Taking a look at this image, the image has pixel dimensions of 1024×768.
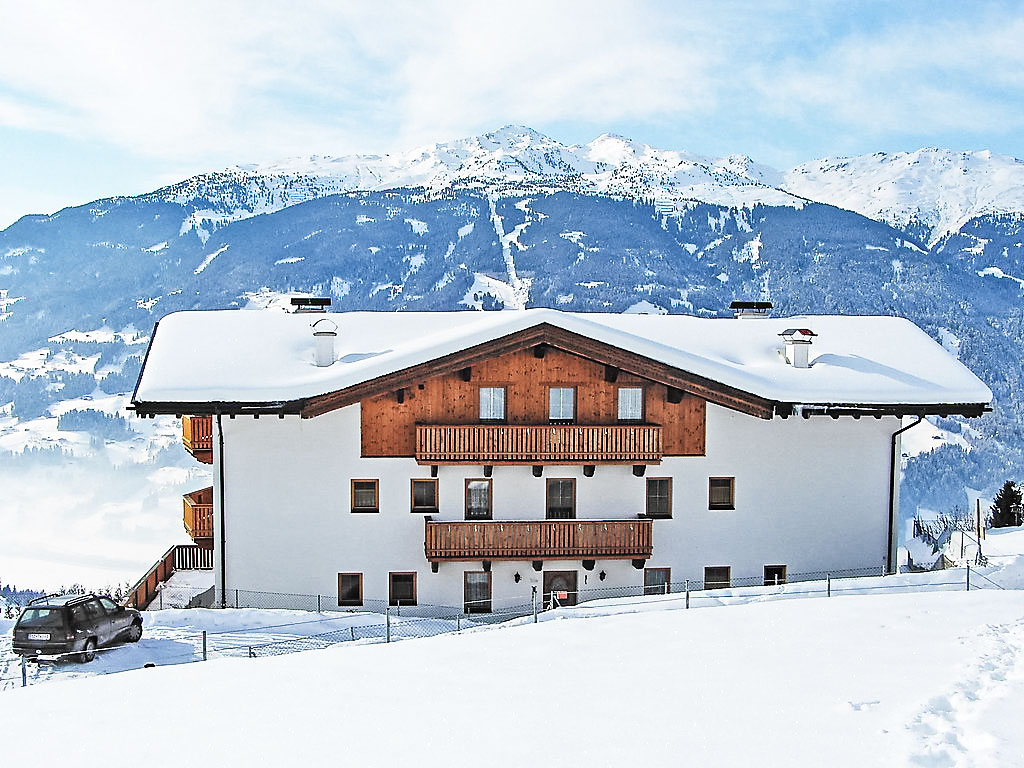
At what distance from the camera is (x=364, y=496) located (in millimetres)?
22594

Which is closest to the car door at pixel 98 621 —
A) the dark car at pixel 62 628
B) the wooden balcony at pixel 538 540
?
the dark car at pixel 62 628

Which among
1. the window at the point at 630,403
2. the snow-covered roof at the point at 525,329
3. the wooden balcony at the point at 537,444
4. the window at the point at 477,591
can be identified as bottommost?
the window at the point at 477,591

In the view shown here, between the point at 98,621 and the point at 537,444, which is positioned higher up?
the point at 537,444

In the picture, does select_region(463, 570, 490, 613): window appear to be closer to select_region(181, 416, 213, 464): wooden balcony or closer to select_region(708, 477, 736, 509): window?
select_region(708, 477, 736, 509): window

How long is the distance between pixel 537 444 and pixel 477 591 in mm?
3995

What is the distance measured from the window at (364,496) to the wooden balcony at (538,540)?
1.51 meters

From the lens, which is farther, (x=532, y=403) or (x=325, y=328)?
(x=325, y=328)

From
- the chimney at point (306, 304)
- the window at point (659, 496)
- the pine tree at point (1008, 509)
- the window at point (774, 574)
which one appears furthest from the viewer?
the pine tree at point (1008, 509)

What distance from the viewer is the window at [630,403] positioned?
76.8ft

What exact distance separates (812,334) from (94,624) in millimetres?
17991

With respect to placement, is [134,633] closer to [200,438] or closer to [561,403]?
[200,438]

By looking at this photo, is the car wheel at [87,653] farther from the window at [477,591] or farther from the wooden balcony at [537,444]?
the window at [477,591]

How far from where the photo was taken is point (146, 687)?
482 inches

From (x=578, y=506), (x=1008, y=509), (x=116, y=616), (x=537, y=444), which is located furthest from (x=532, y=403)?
(x=1008, y=509)
